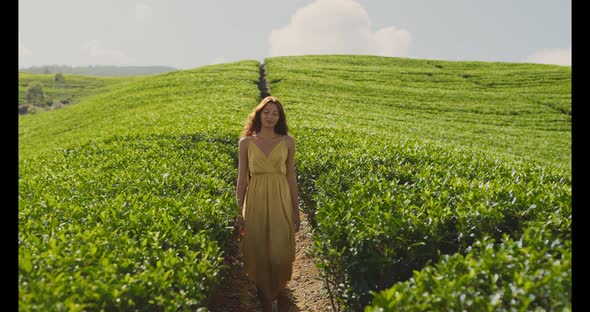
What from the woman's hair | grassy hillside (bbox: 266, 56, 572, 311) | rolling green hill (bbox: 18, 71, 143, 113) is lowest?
grassy hillside (bbox: 266, 56, 572, 311)

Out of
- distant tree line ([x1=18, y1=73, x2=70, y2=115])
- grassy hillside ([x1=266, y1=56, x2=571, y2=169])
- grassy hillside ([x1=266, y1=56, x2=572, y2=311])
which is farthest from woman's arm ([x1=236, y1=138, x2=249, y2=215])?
distant tree line ([x1=18, y1=73, x2=70, y2=115])

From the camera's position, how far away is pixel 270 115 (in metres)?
5.82

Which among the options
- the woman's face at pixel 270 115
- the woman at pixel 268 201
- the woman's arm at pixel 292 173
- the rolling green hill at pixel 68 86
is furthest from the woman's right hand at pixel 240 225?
the rolling green hill at pixel 68 86

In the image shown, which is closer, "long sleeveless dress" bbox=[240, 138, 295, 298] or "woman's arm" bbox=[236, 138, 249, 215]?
"long sleeveless dress" bbox=[240, 138, 295, 298]

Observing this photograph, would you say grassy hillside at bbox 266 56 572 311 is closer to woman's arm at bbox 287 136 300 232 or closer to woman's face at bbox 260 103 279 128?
woman's arm at bbox 287 136 300 232

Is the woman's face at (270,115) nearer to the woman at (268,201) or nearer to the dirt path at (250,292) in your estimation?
the woman at (268,201)

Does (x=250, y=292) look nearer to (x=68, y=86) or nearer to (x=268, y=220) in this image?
(x=268, y=220)

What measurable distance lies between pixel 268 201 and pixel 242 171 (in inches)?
24.8

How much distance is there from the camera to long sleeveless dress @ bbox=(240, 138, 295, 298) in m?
5.83

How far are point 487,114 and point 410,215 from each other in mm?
29882

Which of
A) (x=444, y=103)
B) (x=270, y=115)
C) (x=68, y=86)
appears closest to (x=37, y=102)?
(x=68, y=86)

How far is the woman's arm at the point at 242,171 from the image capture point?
5971 millimetres

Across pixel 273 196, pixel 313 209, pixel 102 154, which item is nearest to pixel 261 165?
pixel 273 196

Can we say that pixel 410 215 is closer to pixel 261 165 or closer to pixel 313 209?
pixel 261 165
